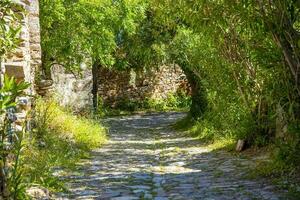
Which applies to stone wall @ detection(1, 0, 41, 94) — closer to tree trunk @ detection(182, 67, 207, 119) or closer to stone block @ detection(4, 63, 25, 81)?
stone block @ detection(4, 63, 25, 81)

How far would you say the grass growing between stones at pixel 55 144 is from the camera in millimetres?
6320

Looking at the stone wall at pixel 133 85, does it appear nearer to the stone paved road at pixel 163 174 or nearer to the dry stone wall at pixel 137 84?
the dry stone wall at pixel 137 84

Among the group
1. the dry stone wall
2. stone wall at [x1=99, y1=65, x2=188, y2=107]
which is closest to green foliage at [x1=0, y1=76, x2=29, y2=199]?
the dry stone wall

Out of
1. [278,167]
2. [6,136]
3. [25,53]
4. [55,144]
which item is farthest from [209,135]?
[6,136]

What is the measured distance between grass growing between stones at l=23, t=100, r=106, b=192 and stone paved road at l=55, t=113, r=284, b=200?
28cm

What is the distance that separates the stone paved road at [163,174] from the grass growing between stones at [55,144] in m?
0.28

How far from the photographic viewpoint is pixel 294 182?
20.2ft

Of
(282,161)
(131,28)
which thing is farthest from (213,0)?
(131,28)

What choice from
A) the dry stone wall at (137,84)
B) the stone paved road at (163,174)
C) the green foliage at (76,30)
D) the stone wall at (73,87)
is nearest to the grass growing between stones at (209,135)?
the stone paved road at (163,174)

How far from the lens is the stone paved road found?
6.13m

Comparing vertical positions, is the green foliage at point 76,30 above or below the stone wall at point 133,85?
above

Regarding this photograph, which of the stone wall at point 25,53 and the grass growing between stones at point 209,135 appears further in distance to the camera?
the grass growing between stones at point 209,135

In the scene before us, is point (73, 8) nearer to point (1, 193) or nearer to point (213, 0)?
point (213, 0)

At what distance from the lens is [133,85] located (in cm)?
2634
